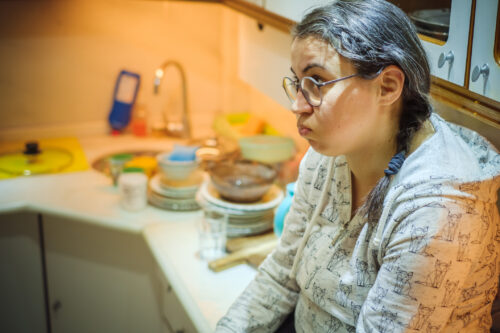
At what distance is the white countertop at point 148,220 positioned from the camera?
4.89 feet

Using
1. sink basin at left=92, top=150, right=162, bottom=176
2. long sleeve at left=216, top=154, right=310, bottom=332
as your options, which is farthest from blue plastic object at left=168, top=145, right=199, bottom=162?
long sleeve at left=216, top=154, right=310, bottom=332

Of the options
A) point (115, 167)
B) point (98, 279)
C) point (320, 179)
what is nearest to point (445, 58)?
point (320, 179)

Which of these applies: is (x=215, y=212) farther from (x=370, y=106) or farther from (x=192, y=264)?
(x=370, y=106)

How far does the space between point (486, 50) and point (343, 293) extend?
521 mm

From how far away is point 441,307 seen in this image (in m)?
0.90

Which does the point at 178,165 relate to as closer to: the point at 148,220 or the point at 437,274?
the point at 148,220

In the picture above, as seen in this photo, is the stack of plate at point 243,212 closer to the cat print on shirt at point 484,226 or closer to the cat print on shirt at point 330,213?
the cat print on shirt at point 330,213

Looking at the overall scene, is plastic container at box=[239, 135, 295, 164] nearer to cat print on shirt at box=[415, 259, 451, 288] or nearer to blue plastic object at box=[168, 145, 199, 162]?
blue plastic object at box=[168, 145, 199, 162]

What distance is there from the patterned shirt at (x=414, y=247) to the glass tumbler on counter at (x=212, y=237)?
20.8 inches

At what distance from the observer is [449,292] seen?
896 millimetres

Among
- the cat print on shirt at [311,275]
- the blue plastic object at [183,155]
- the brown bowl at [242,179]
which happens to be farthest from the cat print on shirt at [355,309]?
the blue plastic object at [183,155]

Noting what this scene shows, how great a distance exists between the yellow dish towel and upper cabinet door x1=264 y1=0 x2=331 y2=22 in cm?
112

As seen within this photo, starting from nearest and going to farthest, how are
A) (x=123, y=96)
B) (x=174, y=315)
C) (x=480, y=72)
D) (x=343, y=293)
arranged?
(x=480, y=72), (x=343, y=293), (x=174, y=315), (x=123, y=96)

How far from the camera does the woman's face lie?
0.98 metres
